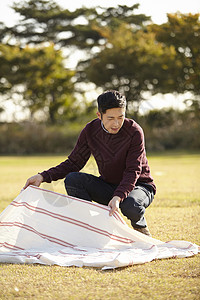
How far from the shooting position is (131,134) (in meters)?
3.50

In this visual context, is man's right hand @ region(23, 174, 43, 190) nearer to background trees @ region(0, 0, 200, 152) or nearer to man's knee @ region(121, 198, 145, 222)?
man's knee @ region(121, 198, 145, 222)

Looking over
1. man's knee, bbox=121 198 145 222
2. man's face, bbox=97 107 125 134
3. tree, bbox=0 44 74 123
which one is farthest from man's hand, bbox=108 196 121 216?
tree, bbox=0 44 74 123

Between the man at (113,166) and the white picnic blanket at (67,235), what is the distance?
15 cm

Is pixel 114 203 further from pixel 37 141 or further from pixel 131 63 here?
pixel 131 63

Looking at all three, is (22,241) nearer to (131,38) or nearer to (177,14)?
(177,14)

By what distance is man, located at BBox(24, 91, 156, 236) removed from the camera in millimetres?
3309

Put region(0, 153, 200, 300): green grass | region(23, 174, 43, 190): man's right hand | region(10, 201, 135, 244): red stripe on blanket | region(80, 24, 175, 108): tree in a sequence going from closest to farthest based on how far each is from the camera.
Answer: region(0, 153, 200, 300): green grass < region(10, 201, 135, 244): red stripe on blanket < region(23, 174, 43, 190): man's right hand < region(80, 24, 175, 108): tree

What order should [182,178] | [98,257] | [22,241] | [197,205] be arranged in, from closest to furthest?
1. [98,257]
2. [22,241]
3. [197,205]
4. [182,178]

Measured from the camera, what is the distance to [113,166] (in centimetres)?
355

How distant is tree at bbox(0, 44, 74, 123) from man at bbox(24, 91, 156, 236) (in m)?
23.1

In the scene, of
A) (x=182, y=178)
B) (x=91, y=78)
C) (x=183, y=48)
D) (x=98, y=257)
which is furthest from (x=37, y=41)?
(x=98, y=257)

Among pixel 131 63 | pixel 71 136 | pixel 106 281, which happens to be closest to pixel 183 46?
pixel 131 63

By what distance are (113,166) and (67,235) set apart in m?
0.63

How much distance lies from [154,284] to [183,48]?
2325cm
